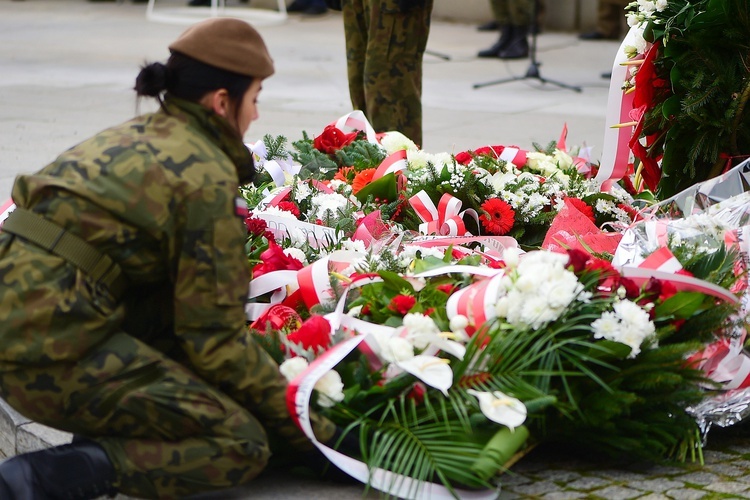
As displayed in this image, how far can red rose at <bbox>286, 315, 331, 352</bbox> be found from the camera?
→ 2834 millimetres

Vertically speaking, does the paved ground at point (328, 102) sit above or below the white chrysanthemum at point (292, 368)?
below

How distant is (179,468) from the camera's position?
8.19 feet

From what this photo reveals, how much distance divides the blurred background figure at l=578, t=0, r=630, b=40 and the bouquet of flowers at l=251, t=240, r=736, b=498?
33.3ft

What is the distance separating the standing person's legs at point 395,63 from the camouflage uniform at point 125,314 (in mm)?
3146

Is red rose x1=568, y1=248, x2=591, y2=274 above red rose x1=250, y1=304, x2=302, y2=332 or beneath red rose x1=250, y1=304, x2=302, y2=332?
above

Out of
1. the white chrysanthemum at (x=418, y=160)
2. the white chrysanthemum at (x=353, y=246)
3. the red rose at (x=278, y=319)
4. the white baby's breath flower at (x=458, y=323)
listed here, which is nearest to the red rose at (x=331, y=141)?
the white chrysanthemum at (x=418, y=160)

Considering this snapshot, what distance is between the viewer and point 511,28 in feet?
37.9

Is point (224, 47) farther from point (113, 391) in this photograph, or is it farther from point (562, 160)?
point (562, 160)

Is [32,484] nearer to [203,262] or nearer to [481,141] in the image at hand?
[203,262]

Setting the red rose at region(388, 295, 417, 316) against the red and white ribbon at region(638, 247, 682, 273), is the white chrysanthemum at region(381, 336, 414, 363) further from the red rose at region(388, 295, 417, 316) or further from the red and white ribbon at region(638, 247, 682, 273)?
the red and white ribbon at region(638, 247, 682, 273)

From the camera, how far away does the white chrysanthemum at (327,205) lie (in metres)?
4.04

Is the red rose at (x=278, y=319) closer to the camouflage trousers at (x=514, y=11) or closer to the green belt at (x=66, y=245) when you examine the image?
the green belt at (x=66, y=245)

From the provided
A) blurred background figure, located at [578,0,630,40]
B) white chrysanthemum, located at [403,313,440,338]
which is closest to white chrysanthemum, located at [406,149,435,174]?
white chrysanthemum, located at [403,313,440,338]

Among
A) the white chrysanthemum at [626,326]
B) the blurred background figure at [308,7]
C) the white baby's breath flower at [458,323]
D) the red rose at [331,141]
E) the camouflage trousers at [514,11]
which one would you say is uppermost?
the white chrysanthemum at [626,326]
